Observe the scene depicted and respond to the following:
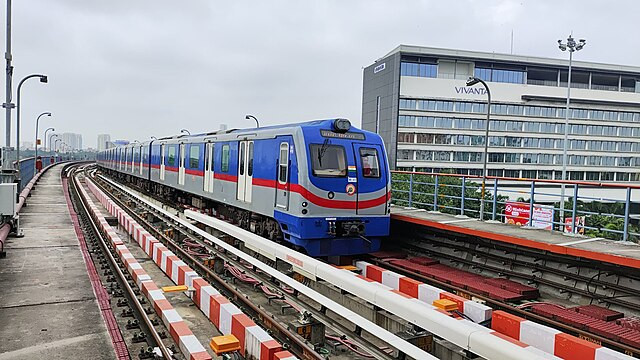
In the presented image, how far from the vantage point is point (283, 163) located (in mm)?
Answer: 10312

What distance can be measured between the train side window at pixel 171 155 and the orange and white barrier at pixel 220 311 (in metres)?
8.64

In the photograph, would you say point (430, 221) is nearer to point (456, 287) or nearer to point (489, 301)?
point (456, 287)

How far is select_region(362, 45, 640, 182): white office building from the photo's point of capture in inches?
2365

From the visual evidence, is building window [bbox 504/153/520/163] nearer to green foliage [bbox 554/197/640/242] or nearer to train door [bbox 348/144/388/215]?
green foliage [bbox 554/197/640/242]

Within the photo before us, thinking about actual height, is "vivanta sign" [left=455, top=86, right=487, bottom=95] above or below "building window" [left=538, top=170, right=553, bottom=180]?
above

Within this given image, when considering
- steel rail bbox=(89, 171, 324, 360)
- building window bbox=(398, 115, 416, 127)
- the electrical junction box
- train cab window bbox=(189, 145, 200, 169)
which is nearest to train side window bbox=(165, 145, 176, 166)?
train cab window bbox=(189, 145, 200, 169)

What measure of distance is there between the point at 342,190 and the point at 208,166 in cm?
645

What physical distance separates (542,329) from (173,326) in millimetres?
4470

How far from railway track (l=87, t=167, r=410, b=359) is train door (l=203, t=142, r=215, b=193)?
8.27ft

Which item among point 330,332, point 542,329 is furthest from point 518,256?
point 330,332

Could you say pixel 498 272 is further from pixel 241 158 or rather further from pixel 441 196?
pixel 241 158

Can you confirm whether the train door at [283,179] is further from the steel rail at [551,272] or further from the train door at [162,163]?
the train door at [162,163]

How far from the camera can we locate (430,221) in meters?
10.3

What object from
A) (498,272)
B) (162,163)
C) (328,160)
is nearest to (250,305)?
(328,160)
